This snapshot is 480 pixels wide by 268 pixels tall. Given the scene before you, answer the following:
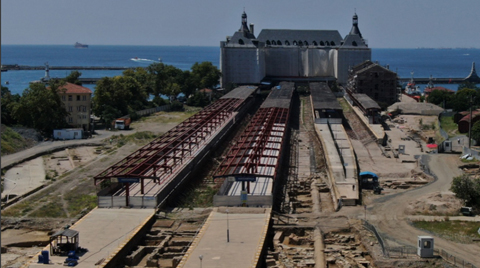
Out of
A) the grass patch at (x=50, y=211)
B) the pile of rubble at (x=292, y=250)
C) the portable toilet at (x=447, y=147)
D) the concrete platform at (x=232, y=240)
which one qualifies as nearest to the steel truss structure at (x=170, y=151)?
the grass patch at (x=50, y=211)

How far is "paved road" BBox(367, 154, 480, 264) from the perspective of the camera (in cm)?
2244

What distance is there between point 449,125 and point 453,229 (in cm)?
3386

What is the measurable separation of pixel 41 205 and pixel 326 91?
48.5 metres

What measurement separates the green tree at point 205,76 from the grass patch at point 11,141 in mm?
33455

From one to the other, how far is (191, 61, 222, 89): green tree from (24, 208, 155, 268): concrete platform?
51.1 metres

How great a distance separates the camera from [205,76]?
78.6 meters

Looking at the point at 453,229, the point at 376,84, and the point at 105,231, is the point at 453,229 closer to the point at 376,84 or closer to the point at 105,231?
the point at 105,231

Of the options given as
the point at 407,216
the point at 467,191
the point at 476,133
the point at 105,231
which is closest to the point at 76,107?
the point at 476,133

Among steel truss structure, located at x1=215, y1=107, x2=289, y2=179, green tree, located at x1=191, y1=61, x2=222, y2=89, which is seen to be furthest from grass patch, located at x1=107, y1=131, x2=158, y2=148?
green tree, located at x1=191, y1=61, x2=222, y2=89

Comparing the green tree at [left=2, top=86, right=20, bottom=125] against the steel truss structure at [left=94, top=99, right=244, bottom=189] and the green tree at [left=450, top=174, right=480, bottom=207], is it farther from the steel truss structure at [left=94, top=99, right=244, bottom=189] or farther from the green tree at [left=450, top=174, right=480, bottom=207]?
the green tree at [left=450, top=174, right=480, bottom=207]

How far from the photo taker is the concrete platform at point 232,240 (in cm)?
2030

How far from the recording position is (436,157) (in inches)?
1582

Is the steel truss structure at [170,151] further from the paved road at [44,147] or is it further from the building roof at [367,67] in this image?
the building roof at [367,67]

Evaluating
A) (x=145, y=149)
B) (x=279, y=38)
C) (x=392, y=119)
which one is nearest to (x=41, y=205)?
(x=145, y=149)
